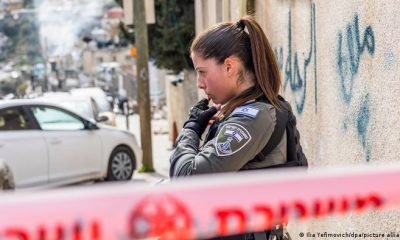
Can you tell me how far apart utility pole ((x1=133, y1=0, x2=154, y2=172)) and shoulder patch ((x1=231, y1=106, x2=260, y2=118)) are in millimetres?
9535

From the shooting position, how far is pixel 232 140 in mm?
2424

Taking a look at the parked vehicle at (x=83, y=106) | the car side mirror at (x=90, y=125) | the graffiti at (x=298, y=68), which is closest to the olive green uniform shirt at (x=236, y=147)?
the graffiti at (x=298, y=68)

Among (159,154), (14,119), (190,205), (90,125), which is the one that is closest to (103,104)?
(159,154)

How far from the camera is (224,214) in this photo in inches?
60.1

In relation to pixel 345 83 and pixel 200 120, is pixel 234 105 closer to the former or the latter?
pixel 200 120

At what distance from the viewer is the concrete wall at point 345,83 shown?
Result: 138 inches

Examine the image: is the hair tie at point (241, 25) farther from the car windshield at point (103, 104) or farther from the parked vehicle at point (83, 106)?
the car windshield at point (103, 104)

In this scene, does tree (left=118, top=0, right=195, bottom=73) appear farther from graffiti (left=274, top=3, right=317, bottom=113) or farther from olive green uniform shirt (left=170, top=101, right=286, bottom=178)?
olive green uniform shirt (left=170, top=101, right=286, bottom=178)

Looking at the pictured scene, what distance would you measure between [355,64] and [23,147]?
6.11 metres

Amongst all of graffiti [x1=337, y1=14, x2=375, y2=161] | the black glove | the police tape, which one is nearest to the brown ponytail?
the black glove

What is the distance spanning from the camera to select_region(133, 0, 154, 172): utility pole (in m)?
11.9

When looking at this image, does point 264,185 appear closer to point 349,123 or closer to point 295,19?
point 349,123

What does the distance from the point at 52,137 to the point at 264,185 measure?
27.4 ft

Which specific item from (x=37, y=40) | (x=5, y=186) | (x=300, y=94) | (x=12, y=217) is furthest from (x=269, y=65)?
(x=37, y=40)
